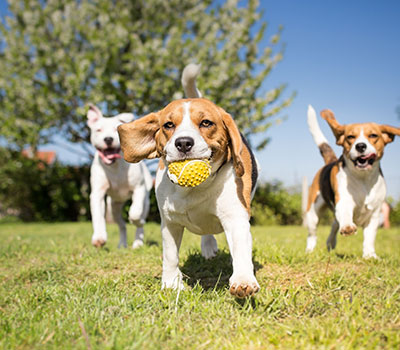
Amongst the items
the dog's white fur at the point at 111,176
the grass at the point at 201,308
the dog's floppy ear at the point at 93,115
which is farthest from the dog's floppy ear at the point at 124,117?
the grass at the point at 201,308

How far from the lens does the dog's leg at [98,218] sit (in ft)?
15.9

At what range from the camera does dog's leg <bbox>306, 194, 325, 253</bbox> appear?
5751 mm

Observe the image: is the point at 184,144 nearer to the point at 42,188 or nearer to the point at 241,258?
the point at 241,258

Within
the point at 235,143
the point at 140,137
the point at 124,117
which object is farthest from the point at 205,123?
the point at 124,117

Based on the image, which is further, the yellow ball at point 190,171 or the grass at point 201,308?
the yellow ball at point 190,171

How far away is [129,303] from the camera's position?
2588 mm

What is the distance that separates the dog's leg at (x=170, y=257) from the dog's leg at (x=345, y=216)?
2122mm

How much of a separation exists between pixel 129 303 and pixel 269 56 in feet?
48.6

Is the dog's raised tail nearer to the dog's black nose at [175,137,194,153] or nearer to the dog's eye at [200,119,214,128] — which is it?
the dog's eye at [200,119,214,128]

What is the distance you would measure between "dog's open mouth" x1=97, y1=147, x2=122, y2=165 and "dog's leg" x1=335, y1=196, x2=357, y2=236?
9.87 ft

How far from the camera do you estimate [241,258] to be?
8.30 feet

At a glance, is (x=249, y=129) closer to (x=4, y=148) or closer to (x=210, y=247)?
(x=4, y=148)

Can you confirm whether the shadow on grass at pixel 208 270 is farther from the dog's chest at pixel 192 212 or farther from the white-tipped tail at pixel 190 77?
the white-tipped tail at pixel 190 77

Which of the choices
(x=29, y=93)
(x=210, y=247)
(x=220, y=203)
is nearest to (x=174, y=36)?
(x=29, y=93)
